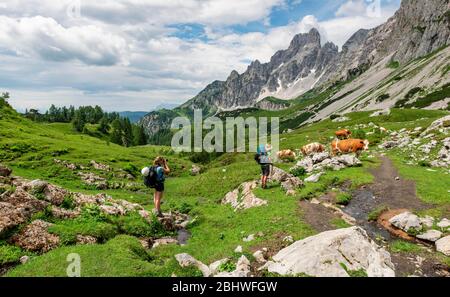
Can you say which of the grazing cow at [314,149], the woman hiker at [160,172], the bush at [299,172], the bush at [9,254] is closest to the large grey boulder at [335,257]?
the woman hiker at [160,172]

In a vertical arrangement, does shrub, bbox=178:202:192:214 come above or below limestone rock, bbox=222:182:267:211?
below

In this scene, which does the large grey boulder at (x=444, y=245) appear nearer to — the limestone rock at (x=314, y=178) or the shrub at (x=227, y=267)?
the shrub at (x=227, y=267)

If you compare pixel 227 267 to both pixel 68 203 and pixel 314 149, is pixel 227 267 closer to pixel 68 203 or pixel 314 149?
pixel 68 203

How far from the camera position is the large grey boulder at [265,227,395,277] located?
12961 mm

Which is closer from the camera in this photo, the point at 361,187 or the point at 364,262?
the point at 364,262

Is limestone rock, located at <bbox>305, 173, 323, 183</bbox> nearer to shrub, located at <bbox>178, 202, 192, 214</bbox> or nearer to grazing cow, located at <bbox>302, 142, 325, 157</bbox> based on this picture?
shrub, located at <bbox>178, 202, 192, 214</bbox>

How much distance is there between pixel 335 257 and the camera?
1349 cm

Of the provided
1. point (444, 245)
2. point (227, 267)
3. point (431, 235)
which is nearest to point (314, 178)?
point (431, 235)

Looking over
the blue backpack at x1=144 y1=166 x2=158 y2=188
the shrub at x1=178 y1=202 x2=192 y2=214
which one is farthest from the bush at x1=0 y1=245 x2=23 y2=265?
the shrub at x1=178 y1=202 x2=192 y2=214

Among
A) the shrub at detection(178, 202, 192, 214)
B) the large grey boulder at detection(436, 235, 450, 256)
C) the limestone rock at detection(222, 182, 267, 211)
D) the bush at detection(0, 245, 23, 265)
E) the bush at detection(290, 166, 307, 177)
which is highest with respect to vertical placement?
the bush at detection(290, 166, 307, 177)
